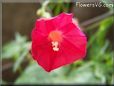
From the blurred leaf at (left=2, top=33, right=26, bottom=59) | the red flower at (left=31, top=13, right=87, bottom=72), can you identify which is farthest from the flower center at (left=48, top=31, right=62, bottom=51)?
the blurred leaf at (left=2, top=33, right=26, bottom=59)

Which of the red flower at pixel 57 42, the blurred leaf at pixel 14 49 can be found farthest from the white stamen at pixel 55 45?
the blurred leaf at pixel 14 49

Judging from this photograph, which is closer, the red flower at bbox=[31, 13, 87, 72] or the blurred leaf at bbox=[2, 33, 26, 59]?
the red flower at bbox=[31, 13, 87, 72]

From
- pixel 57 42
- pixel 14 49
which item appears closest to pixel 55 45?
pixel 57 42

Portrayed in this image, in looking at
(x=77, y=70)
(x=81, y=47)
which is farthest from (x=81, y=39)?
(x=77, y=70)

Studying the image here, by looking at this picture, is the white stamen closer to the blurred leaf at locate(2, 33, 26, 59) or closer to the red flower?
the red flower

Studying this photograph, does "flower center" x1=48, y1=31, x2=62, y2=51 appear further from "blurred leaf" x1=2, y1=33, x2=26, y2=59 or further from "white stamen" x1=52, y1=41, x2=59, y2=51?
"blurred leaf" x1=2, y1=33, x2=26, y2=59

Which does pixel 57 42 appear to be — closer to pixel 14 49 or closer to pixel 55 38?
pixel 55 38

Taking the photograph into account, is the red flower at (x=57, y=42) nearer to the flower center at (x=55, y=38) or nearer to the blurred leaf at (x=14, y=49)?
the flower center at (x=55, y=38)

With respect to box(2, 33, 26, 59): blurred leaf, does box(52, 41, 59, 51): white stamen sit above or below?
above
